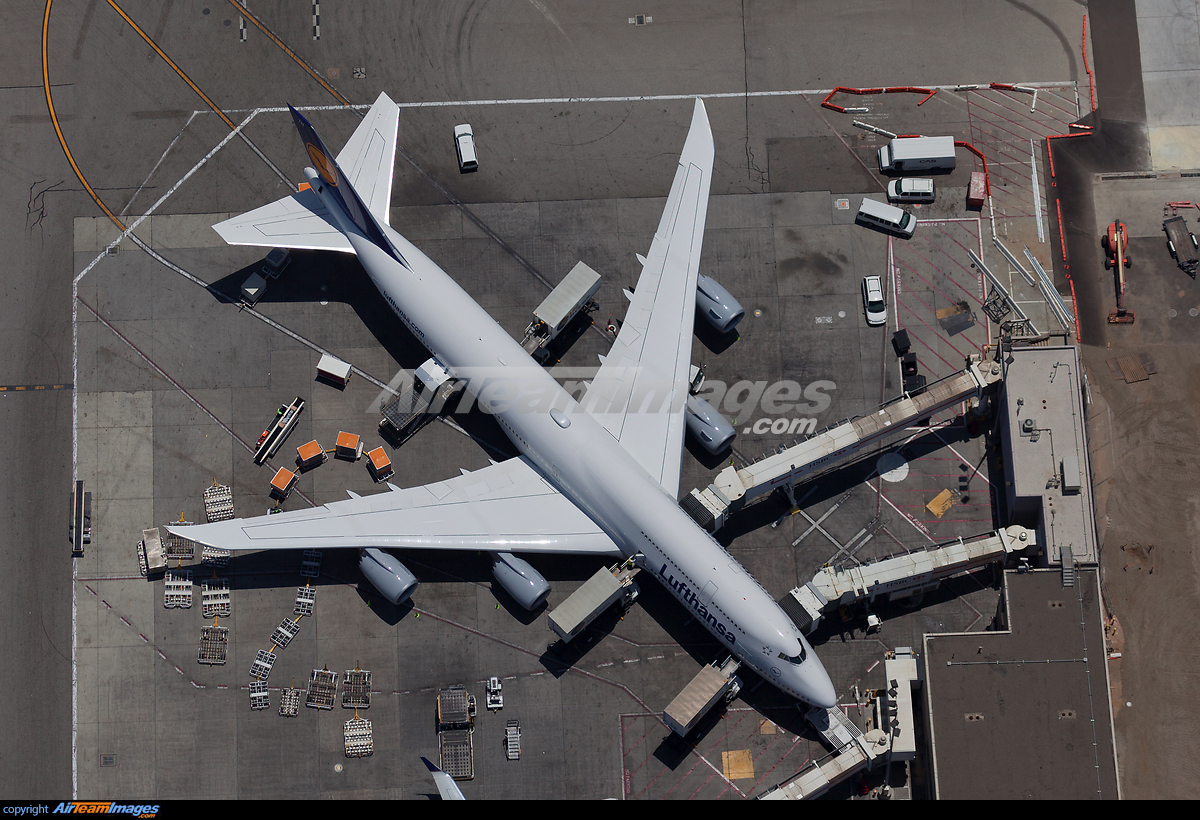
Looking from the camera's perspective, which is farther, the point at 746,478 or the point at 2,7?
the point at 2,7

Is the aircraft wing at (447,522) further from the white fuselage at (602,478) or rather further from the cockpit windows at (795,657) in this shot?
the cockpit windows at (795,657)

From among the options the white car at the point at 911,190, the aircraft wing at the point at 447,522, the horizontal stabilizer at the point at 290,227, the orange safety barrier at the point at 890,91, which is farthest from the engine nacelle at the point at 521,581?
the orange safety barrier at the point at 890,91

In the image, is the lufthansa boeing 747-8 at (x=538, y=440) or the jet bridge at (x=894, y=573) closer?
the lufthansa boeing 747-8 at (x=538, y=440)

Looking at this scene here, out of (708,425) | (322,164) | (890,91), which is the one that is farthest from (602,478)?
(890,91)

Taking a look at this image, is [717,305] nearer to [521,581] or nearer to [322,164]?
[521,581]

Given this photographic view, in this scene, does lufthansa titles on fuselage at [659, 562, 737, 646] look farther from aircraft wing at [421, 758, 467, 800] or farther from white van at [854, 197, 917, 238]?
white van at [854, 197, 917, 238]

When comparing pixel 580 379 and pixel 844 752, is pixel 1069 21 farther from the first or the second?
pixel 844 752

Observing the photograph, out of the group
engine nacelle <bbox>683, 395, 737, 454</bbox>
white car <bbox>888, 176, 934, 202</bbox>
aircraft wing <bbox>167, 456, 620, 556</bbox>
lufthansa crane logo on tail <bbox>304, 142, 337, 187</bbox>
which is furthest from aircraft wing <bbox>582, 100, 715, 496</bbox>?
lufthansa crane logo on tail <bbox>304, 142, 337, 187</bbox>
